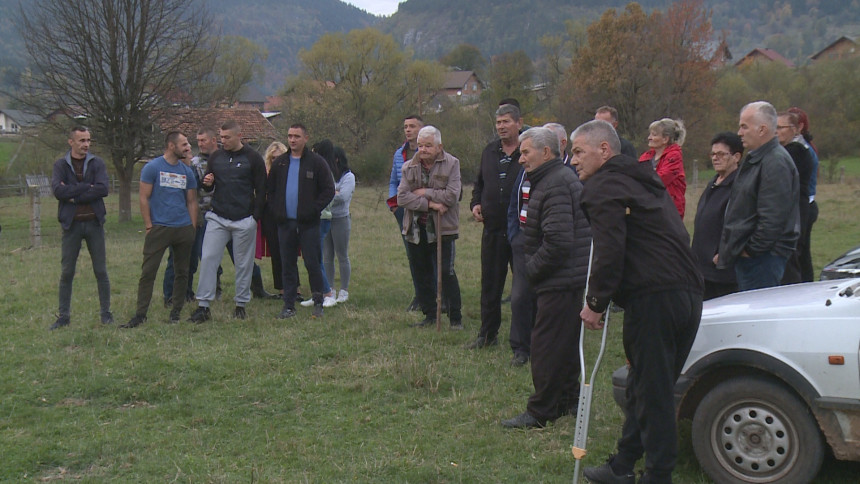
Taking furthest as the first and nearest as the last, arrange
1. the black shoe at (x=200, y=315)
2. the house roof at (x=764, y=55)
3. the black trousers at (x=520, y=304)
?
1. the house roof at (x=764, y=55)
2. the black shoe at (x=200, y=315)
3. the black trousers at (x=520, y=304)

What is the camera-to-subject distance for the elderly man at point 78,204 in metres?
8.30

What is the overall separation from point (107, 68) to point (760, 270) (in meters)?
23.3

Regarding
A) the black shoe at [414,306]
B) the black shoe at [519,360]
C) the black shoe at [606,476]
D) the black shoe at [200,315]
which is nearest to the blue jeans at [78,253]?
the black shoe at [200,315]

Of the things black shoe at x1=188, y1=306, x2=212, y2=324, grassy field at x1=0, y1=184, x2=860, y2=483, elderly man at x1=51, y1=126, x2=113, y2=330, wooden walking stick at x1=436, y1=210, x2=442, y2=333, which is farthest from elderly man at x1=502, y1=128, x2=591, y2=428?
elderly man at x1=51, y1=126, x2=113, y2=330

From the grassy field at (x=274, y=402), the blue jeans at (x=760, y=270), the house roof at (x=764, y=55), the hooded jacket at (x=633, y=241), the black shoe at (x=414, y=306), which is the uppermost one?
the house roof at (x=764, y=55)

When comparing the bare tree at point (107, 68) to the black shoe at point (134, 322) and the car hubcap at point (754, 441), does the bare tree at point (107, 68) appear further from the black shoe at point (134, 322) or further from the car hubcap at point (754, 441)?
the car hubcap at point (754, 441)

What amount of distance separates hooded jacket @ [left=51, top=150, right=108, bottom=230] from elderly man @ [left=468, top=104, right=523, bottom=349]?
416cm

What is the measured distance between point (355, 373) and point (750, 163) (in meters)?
3.63

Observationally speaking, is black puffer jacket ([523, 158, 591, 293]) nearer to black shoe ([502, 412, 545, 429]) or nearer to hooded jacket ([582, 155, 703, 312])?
black shoe ([502, 412, 545, 429])

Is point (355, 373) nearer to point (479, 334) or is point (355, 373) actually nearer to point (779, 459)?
point (479, 334)

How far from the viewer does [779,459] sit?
406 cm

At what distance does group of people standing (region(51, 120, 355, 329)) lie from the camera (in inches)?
333

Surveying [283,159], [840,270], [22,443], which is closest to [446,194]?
[283,159]

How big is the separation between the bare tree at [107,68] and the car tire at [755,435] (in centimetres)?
2291
